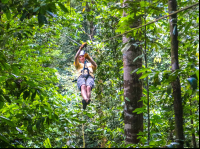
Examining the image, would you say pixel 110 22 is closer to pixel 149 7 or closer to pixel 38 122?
pixel 149 7

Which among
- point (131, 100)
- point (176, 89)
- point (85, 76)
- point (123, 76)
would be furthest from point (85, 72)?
point (176, 89)

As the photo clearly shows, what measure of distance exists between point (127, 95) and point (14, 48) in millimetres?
1809

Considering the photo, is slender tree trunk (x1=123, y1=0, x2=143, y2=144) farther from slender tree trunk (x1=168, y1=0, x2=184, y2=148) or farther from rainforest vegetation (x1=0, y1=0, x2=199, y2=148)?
slender tree trunk (x1=168, y1=0, x2=184, y2=148)

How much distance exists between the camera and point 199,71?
73 centimetres

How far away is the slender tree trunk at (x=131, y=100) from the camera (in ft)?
7.03

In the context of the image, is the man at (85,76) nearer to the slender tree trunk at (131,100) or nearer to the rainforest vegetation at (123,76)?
the rainforest vegetation at (123,76)

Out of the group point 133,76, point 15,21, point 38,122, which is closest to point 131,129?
point 133,76

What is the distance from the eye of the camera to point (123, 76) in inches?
92.7

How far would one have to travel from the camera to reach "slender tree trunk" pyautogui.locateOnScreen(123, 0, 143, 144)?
214 cm

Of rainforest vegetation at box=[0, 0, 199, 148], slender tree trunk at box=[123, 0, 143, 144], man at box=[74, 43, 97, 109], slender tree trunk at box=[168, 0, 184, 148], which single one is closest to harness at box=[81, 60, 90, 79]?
man at box=[74, 43, 97, 109]

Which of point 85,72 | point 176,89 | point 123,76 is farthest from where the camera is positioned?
point 85,72

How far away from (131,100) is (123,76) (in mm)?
339

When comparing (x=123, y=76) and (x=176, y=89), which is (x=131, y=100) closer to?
(x=123, y=76)

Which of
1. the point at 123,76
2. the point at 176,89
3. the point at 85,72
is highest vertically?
the point at 85,72
